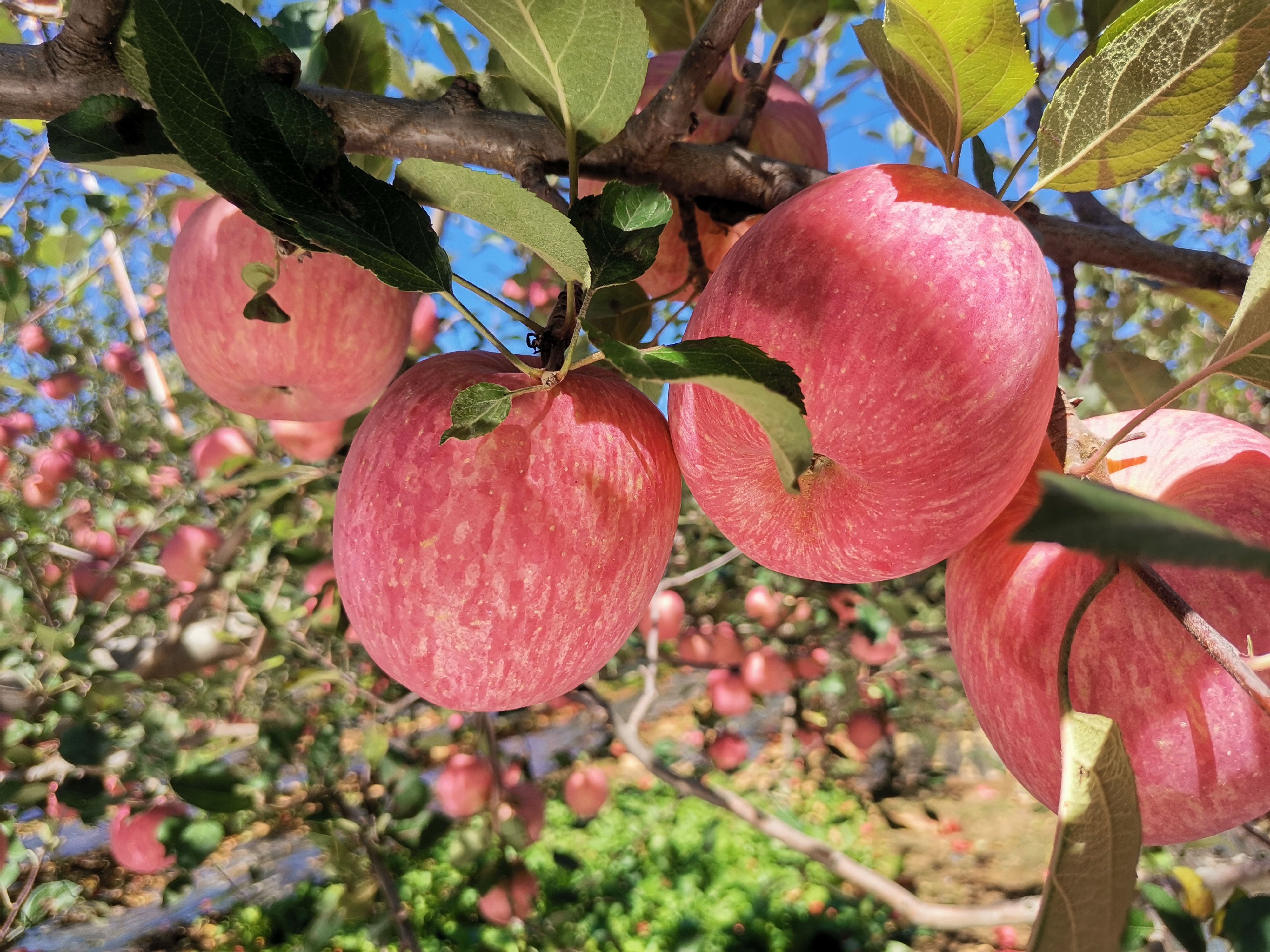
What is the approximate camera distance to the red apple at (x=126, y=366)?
2.36m

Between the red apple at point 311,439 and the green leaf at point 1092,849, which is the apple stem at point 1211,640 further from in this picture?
the red apple at point 311,439

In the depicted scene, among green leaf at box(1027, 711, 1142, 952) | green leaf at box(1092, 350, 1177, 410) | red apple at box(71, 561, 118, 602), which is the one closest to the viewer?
green leaf at box(1027, 711, 1142, 952)

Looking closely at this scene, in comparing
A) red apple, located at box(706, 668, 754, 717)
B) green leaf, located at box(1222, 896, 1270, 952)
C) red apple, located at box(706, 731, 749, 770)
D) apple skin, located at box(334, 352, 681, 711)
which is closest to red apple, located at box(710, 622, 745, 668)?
red apple, located at box(706, 668, 754, 717)

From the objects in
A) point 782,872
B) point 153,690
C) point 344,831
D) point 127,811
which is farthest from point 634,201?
point 782,872

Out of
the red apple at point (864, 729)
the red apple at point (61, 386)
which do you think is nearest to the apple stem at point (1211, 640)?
the red apple at point (864, 729)

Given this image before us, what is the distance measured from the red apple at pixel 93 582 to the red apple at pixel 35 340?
1009mm

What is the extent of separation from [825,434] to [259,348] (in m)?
0.56

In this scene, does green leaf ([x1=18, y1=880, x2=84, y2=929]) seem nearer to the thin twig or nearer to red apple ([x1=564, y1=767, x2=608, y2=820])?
the thin twig

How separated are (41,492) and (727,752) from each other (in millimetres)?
2261

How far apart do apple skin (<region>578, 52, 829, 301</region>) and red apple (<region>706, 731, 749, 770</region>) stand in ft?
6.06

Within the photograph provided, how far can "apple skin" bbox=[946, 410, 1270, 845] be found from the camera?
0.43 meters

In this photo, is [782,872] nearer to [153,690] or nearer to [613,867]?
[613,867]

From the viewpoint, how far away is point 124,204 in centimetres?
144

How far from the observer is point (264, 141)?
0.37m
